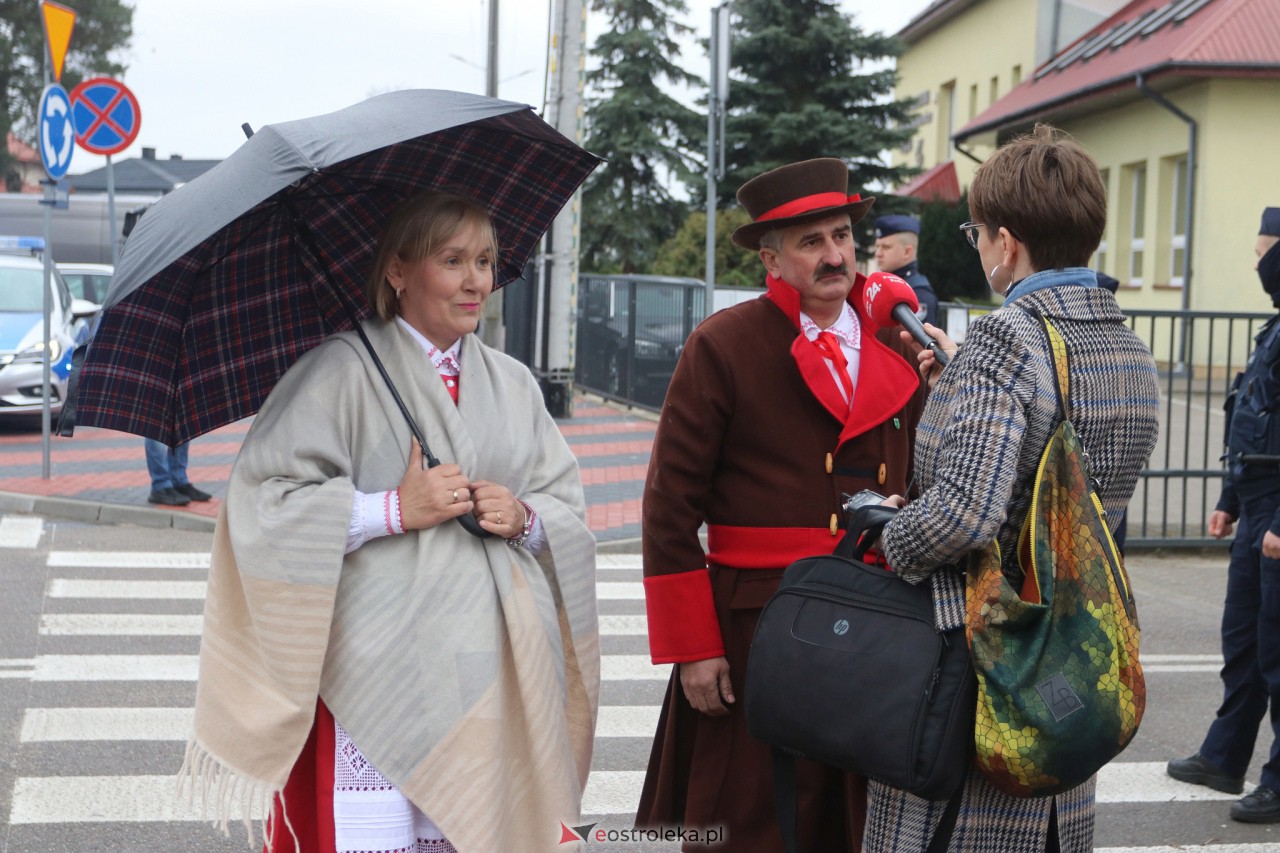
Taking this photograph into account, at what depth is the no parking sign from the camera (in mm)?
13180

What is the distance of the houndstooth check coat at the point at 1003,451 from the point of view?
8.66 feet

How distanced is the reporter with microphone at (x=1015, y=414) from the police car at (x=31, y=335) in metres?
12.2

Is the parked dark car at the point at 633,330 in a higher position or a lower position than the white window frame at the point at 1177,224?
lower

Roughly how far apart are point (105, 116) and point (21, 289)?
327 centimetres

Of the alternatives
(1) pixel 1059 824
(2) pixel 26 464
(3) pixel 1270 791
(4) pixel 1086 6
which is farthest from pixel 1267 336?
(4) pixel 1086 6

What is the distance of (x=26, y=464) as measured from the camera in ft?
41.3

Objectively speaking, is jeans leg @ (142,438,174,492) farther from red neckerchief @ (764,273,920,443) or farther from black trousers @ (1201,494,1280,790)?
red neckerchief @ (764,273,920,443)

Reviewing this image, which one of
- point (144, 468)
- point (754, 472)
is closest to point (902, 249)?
point (754, 472)

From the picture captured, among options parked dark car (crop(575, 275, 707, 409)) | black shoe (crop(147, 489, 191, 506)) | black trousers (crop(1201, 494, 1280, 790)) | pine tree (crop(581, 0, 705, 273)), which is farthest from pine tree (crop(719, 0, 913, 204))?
black trousers (crop(1201, 494, 1280, 790))

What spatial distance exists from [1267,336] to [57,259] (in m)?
34.3

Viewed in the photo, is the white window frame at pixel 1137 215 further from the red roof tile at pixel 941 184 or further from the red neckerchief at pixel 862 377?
the red neckerchief at pixel 862 377

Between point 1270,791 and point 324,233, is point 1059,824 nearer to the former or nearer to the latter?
point 324,233

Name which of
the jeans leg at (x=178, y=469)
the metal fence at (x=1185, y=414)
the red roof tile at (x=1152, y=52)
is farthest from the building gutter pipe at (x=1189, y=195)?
the jeans leg at (x=178, y=469)

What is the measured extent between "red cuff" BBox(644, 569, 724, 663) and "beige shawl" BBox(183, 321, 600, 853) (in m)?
0.39
